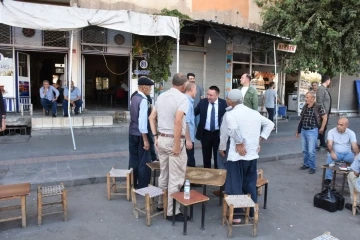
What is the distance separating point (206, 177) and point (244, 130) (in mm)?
959

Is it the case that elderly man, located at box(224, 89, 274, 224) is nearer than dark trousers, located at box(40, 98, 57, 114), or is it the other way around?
elderly man, located at box(224, 89, 274, 224)

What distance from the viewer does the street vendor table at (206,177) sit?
4.33 m

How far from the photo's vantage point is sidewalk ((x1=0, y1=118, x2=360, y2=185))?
5938mm

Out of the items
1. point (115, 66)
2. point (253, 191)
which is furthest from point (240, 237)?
point (115, 66)

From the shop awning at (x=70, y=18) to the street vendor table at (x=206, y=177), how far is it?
5.29 meters

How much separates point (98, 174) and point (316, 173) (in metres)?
4.56

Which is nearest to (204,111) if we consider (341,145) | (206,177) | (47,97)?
(206,177)

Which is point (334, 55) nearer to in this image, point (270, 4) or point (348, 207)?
point (270, 4)

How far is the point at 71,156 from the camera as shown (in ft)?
24.3

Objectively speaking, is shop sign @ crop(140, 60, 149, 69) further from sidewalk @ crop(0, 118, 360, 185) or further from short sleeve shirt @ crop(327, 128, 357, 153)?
short sleeve shirt @ crop(327, 128, 357, 153)

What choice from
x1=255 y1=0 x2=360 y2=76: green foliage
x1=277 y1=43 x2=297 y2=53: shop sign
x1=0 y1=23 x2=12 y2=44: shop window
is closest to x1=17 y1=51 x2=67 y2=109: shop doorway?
x1=0 y1=23 x2=12 y2=44: shop window

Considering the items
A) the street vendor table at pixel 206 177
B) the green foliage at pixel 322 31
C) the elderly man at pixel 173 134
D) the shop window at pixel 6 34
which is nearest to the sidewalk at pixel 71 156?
the street vendor table at pixel 206 177

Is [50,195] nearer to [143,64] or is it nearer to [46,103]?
[46,103]

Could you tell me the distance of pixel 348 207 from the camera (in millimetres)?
4910
